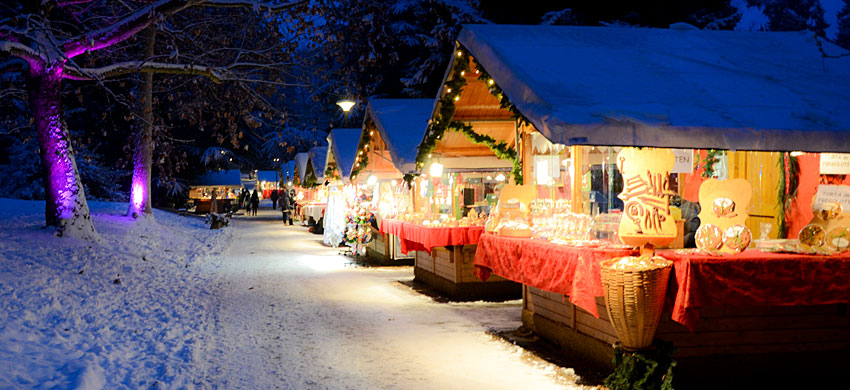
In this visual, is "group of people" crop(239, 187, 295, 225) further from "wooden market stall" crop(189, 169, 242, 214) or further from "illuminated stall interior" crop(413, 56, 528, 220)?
"illuminated stall interior" crop(413, 56, 528, 220)

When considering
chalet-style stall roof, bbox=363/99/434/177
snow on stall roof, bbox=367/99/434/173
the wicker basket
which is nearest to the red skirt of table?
the wicker basket

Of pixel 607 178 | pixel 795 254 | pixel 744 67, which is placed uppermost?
pixel 744 67

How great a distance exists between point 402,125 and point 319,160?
1576cm

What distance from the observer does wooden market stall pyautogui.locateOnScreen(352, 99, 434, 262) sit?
15.5 metres

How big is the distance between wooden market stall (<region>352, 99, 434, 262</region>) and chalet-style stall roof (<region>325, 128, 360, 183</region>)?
952mm

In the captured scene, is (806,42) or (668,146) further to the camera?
(806,42)

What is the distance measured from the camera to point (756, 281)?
586 cm

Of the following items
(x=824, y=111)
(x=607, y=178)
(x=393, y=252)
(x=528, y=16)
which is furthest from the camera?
(x=528, y=16)

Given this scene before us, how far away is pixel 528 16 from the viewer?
1200 inches

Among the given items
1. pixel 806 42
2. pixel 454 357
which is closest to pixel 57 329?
pixel 454 357

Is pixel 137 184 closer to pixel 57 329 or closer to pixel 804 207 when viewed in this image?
pixel 57 329

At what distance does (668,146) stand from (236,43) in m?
18.1

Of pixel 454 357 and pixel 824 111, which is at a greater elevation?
pixel 824 111

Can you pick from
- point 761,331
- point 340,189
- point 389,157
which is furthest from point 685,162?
point 340,189
